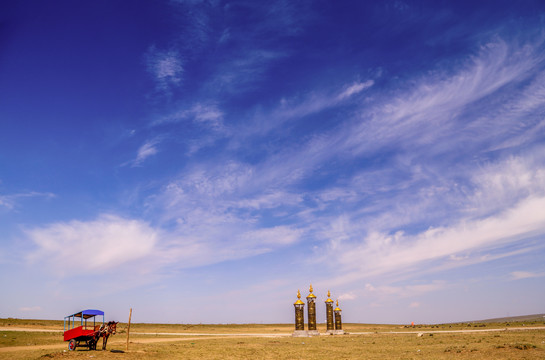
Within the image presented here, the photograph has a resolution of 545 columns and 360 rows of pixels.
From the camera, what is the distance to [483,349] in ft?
86.5

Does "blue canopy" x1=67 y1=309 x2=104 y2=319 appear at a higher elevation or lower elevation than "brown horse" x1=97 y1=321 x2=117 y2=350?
higher

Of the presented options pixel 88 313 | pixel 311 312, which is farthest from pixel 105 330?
pixel 311 312

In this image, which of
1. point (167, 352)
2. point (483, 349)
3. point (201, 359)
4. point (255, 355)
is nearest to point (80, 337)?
point (167, 352)

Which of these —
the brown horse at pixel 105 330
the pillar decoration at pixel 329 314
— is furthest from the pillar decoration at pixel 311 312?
the brown horse at pixel 105 330

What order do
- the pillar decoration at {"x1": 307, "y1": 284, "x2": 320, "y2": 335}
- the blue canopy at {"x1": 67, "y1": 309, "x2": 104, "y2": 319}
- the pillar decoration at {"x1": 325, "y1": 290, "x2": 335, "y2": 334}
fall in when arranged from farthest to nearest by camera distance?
the pillar decoration at {"x1": 325, "y1": 290, "x2": 335, "y2": 334} → the pillar decoration at {"x1": 307, "y1": 284, "x2": 320, "y2": 335} → the blue canopy at {"x1": 67, "y1": 309, "x2": 104, "y2": 319}

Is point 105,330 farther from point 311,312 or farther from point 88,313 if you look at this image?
point 311,312

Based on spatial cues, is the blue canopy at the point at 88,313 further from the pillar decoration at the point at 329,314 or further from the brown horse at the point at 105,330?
the pillar decoration at the point at 329,314

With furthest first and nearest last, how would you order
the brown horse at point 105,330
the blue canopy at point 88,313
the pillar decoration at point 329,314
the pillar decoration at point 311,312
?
the pillar decoration at point 329,314 < the pillar decoration at point 311,312 < the blue canopy at point 88,313 < the brown horse at point 105,330

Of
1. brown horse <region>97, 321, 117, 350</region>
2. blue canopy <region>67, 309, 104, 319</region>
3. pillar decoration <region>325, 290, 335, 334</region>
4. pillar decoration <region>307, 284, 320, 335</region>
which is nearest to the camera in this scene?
brown horse <region>97, 321, 117, 350</region>

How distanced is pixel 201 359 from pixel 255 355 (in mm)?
4713

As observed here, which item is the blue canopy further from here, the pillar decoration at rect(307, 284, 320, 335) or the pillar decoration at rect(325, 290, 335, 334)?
the pillar decoration at rect(325, 290, 335, 334)

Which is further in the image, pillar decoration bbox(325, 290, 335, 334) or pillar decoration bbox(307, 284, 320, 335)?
pillar decoration bbox(325, 290, 335, 334)

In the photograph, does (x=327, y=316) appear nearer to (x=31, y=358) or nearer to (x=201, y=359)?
(x=201, y=359)

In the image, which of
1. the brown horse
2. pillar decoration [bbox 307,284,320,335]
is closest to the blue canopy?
the brown horse
